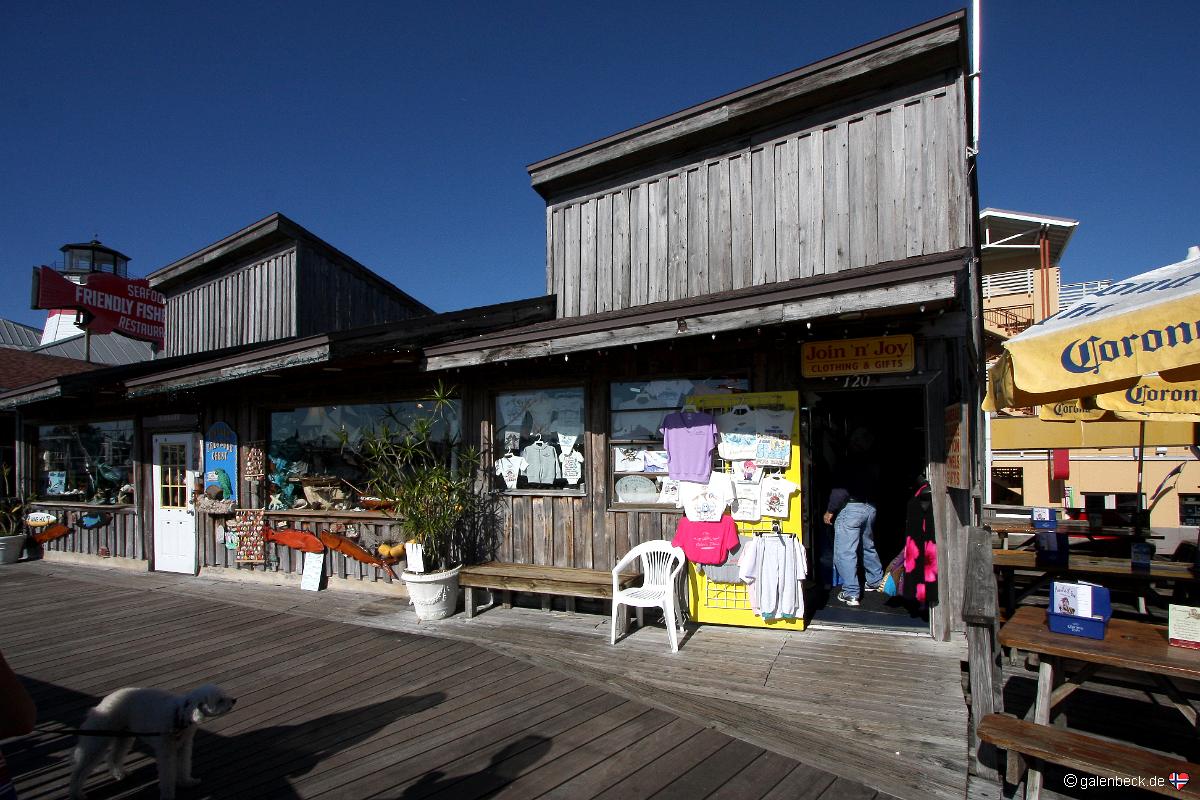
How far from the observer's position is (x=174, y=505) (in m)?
9.29

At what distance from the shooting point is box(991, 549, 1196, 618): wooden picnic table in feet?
15.0

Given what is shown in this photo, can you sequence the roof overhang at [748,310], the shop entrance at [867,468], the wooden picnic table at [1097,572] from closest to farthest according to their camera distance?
the roof overhang at [748,310]
the wooden picnic table at [1097,572]
the shop entrance at [867,468]

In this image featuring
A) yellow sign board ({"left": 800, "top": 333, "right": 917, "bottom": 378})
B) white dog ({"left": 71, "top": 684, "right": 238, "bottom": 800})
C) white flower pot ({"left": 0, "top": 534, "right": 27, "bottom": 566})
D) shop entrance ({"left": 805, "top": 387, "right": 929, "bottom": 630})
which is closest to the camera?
white dog ({"left": 71, "top": 684, "right": 238, "bottom": 800})

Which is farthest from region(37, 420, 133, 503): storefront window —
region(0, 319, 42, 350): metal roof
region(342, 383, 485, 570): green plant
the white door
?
region(0, 319, 42, 350): metal roof

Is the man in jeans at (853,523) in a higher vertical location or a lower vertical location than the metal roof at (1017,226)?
lower

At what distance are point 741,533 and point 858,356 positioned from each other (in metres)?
1.73

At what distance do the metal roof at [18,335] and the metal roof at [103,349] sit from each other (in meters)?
9.37

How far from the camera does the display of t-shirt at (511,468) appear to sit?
21.5ft

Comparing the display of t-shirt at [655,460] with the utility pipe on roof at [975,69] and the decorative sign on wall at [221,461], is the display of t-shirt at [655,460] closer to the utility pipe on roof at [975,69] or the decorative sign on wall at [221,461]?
the utility pipe on roof at [975,69]

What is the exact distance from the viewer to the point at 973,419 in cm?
663

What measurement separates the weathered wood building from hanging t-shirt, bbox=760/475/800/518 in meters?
0.14

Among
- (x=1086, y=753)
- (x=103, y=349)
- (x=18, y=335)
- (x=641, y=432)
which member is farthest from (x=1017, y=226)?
(x=18, y=335)

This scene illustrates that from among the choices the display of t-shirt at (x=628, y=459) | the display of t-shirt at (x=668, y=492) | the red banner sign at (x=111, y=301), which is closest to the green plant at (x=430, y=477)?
the display of t-shirt at (x=628, y=459)

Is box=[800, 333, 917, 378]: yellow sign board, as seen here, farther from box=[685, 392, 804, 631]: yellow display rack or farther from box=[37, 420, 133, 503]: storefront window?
box=[37, 420, 133, 503]: storefront window
